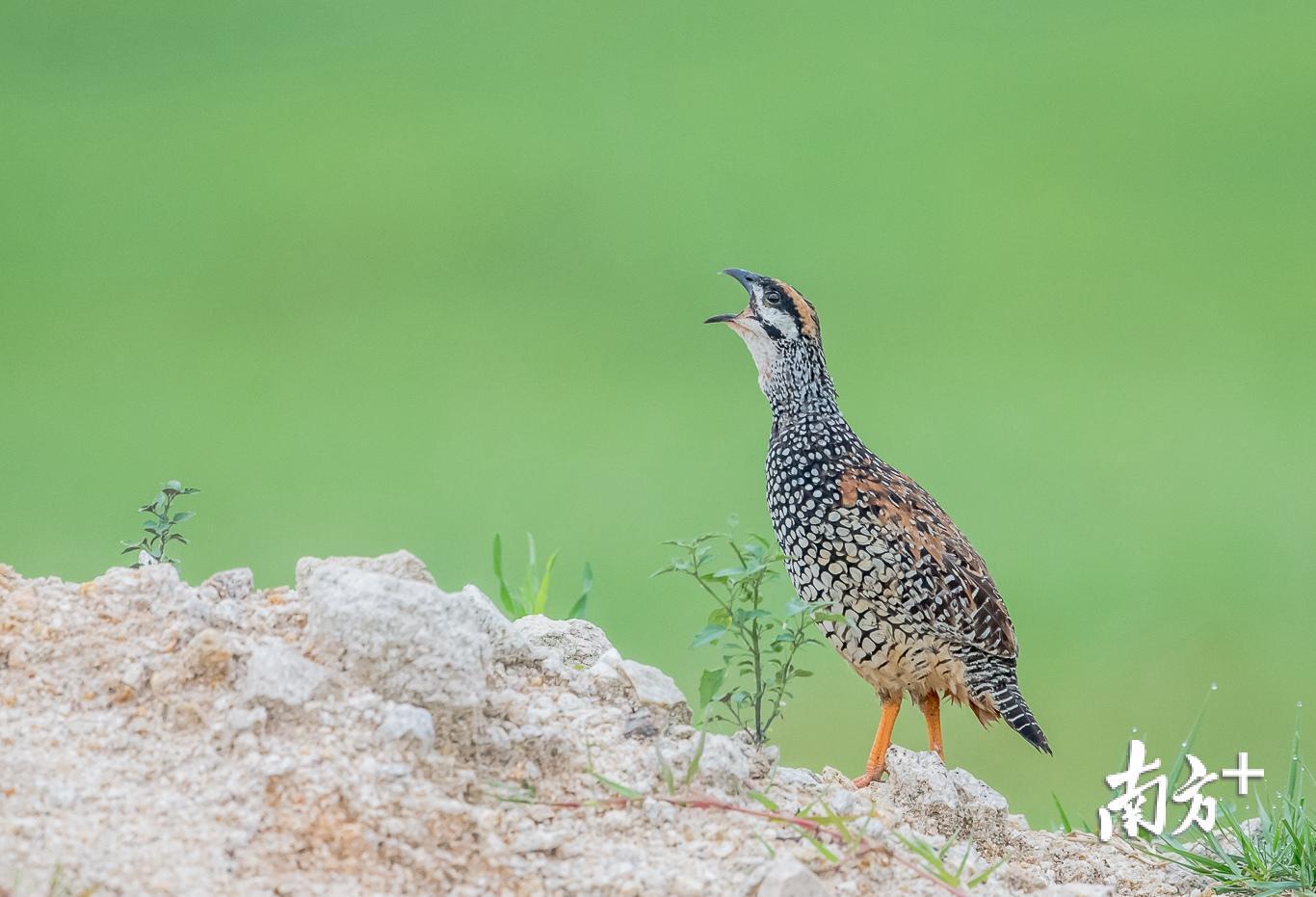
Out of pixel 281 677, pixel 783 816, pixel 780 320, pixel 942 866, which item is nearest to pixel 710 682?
pixel 783 816

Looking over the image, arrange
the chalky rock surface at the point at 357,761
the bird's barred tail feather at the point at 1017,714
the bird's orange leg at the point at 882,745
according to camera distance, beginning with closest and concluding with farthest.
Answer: the chalky rock surface at the point at 357,761 → the bird's orange leg at the point at 882,745 → the bird's barred tail feather at the point at 1017,714

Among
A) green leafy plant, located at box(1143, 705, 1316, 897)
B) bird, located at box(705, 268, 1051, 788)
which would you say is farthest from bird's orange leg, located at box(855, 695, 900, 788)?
green leafy plant, located at box(1143, 705, 1316, 897)

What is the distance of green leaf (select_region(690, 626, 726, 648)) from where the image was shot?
12.6 feet

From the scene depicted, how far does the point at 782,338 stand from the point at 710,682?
2.19 metres

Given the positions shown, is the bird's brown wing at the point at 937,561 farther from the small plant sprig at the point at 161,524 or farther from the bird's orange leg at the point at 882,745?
the small plant sprig at the point at 161,524

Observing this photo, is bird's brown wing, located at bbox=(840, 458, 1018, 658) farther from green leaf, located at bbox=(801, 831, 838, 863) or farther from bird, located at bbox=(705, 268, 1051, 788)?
green leaf, located at bbox=(801, 831, 838, 863)

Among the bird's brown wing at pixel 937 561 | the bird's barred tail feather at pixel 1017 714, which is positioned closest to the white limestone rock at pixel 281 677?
the bird's brown wing at pixel 937 561

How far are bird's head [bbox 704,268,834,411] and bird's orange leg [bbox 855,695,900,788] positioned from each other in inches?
44.8

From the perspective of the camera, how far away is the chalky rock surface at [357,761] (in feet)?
10.2

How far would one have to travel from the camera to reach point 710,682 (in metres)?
3.89

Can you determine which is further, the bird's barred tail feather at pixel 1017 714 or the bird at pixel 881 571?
the bird's barred tail feather at pixel 1017 714

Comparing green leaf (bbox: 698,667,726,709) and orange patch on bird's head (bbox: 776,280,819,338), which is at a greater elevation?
orange patch on bird's head (bbox: 776,280,819,338)

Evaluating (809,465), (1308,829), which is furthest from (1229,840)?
(809,465)

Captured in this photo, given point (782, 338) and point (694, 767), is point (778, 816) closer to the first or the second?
point (694, 767)
